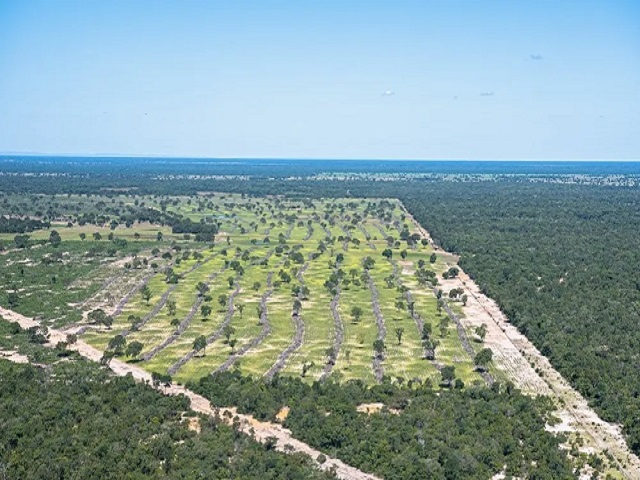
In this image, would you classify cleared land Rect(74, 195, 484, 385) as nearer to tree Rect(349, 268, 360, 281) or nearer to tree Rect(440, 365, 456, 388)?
tree Rect(349, 268, 360, 281)

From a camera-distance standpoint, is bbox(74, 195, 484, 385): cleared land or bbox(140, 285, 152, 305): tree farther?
bbox(140, 285, 152, 305): tree

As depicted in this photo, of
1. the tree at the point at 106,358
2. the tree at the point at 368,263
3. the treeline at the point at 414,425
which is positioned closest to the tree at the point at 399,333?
the treeline at the point at 414,425

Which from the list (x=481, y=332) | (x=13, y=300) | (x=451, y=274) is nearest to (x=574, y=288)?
(x=451, y=274)

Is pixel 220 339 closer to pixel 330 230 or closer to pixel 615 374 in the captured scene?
pixel 615 374

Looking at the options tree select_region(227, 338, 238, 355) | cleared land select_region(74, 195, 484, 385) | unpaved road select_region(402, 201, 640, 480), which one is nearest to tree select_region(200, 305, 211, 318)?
cleared land select_region(74, 195, 484, 385)

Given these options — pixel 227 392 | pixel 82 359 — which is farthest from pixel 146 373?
pixel 227 392

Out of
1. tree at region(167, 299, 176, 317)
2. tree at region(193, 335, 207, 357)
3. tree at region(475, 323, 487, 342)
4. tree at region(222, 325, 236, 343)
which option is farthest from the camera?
tree at region(167, 299, 176, 317)

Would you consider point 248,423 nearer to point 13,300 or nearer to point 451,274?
point 13,300
